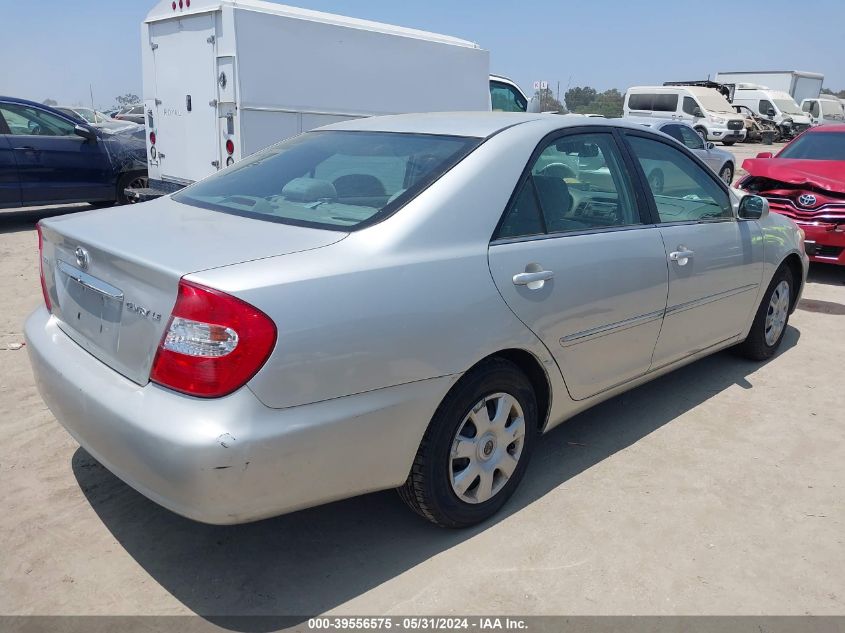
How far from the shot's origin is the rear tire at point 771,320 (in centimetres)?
480

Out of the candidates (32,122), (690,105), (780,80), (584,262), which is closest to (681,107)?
(690,105)

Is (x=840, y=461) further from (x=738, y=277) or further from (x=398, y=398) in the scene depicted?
(x=398, y=398)

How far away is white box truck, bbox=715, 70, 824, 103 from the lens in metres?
36.6

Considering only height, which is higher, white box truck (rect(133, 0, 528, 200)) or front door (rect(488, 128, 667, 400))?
white box truck (rect(133, 0, 528, 200))

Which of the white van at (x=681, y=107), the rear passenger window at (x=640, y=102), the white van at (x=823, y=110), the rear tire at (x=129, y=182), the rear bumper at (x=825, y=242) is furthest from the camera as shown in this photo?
the white van at (x=823, y=110)

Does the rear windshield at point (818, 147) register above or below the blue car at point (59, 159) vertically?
above

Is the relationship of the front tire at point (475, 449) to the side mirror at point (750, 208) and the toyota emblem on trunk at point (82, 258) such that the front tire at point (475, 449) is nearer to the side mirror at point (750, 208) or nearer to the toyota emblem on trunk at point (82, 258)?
the toyota emblem on trunk at point (82, 258)

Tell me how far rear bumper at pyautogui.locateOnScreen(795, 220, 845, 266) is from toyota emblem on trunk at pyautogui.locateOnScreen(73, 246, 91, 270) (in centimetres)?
659

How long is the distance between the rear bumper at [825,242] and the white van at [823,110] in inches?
1225

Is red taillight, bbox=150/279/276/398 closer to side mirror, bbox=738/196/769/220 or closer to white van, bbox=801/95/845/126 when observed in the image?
side mirror, bbox=738/196/769/220

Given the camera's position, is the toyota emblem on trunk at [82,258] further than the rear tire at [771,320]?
No

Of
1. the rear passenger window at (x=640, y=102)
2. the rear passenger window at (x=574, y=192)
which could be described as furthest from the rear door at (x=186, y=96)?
the rear passenger window at (x=640, y=102)

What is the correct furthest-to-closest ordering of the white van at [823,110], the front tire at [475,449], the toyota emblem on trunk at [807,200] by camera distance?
1. the white van at [823,110]
2. the toyota emblem on trunk at [807,200]
3. the front tire at [475,449]

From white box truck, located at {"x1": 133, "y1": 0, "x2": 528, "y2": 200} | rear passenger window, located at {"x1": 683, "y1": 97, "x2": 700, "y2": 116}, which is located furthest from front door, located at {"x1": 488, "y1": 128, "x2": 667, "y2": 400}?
rear passenger window, located at {"x1": 683, "y1": 97, "x2": 700, "y2": 116}
